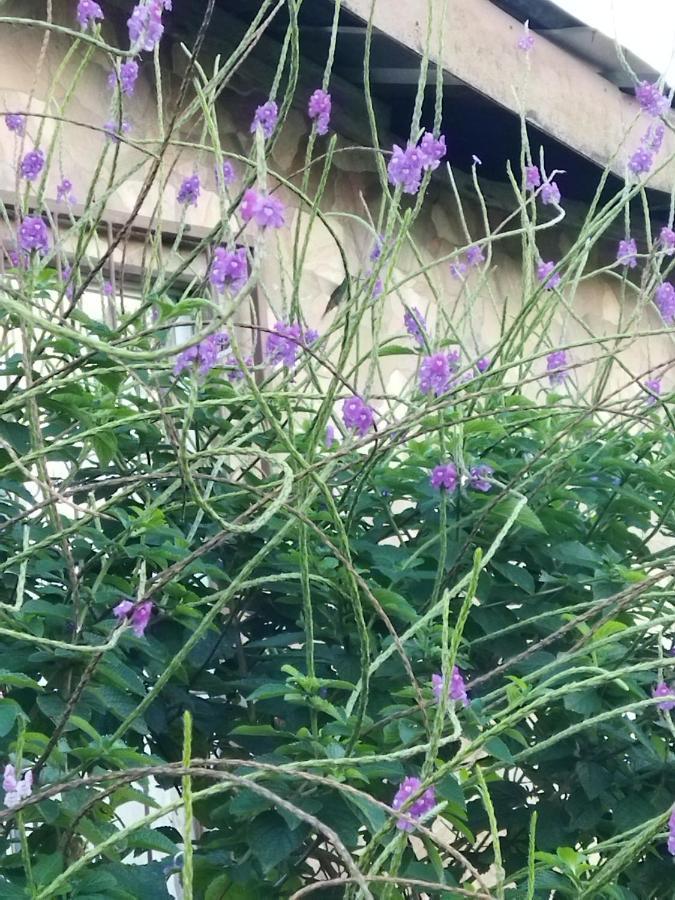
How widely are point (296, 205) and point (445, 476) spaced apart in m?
2.14

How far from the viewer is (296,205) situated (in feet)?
12.0

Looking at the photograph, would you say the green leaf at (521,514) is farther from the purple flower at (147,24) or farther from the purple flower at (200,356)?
the purple flower at (147,24)

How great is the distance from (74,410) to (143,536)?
0.62 ft

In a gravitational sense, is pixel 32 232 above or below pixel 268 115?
below

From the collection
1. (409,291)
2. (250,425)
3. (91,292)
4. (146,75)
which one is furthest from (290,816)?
(409,291)

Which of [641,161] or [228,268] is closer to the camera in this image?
[228,268]

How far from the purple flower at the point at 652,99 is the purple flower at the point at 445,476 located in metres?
1.06

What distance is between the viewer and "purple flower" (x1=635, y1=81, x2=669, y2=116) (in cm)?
242

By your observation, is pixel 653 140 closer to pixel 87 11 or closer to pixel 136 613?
pixel 87 11

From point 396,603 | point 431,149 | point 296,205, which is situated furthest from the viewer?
point 296,205

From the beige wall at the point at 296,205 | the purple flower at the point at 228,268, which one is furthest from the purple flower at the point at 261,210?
the beige wall at the point at 296,205

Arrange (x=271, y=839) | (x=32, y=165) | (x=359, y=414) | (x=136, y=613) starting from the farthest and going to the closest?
(x=32, y=165) → (x=359, y=414) → (x=271, y=839) → (x=136, y=613)

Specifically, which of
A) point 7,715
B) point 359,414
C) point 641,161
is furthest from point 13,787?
point 641,161

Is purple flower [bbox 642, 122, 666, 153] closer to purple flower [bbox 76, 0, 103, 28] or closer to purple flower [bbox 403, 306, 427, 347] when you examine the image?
purple flower [bbox 403, 306, 427, 347]
